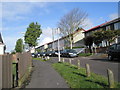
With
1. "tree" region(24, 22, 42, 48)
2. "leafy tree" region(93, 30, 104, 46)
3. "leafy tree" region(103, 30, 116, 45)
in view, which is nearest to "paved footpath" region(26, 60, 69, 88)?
"leafy tree" region(103, 30, 116, 45)

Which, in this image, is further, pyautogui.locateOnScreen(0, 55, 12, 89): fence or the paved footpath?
the paved footpath

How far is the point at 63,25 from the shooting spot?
1943 inches

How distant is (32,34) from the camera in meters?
56.1

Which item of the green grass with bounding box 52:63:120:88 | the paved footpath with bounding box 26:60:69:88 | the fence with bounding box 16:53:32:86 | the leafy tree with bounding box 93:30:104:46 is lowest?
the paved footpath with bounding box 26:60:69:88

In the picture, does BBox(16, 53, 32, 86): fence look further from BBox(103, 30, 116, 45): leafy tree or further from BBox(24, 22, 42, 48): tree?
BBox(24, 22, 42, 48): tree

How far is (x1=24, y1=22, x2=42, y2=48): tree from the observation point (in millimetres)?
55500

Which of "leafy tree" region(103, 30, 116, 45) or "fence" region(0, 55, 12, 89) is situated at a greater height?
"leafy tree" region(103, 30, 116, 45)

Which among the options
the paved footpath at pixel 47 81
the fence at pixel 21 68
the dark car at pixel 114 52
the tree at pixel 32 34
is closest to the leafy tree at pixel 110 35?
the dark car at pixel 114 52

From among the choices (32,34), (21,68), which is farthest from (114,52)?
(32,34)

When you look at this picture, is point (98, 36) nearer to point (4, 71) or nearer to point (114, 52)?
point (114, 52)

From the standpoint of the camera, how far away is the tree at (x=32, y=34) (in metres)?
55.5

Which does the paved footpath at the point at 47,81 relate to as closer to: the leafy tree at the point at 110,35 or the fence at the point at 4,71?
the fence at the point at 4,71

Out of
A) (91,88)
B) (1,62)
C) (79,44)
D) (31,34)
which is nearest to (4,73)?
(1,62)

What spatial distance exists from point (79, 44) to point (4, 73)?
188 ft
